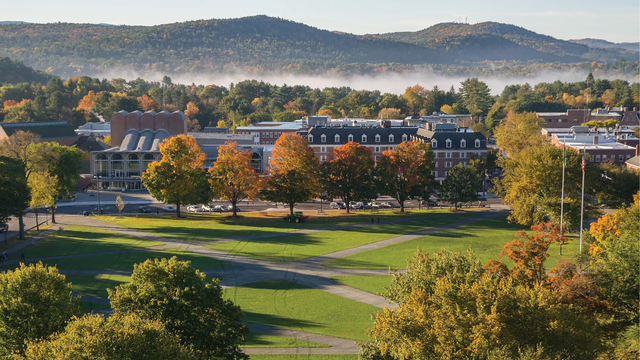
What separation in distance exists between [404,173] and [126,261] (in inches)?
1562

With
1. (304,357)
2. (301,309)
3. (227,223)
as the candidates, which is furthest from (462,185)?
(304,357)

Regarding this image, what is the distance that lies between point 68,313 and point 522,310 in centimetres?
2228

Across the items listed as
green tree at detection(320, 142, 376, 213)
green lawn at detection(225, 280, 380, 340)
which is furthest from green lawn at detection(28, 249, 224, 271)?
green tree at detection(320, 142, 376, 213)

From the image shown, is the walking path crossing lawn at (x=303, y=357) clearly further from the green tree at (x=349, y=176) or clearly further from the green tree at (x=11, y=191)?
the green tree at (x=349, y=176)

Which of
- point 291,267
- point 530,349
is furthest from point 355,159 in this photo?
point 530,349

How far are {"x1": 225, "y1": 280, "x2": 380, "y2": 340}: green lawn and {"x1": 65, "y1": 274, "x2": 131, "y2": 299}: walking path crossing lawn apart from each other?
9.63 metres

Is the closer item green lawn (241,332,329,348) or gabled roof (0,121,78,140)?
green lawn (241,332,329,348)

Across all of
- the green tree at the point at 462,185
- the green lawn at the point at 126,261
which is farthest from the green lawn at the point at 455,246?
the green lawn at the point at 126,261

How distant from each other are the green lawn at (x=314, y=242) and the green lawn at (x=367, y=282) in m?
8.54

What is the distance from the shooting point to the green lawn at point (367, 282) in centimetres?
5158

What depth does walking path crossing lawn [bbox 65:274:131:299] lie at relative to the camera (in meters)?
50.7

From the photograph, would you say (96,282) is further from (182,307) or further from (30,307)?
(182,307)

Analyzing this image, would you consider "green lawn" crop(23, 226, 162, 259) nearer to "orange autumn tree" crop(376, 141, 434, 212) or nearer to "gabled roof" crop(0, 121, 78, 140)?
"orange autumn tree" crop(376, 141, 434, 212)

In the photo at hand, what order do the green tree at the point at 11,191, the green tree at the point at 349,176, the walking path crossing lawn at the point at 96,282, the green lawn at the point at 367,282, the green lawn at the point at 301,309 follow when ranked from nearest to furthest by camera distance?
1. the green lawn at the point at 301,309
2. the walking path crossing lawn at the point at 96,282
3. the green lawn at the point at 367,282
4. the green tree at the point at 11,191
5. the green tree at the point at 349,176
